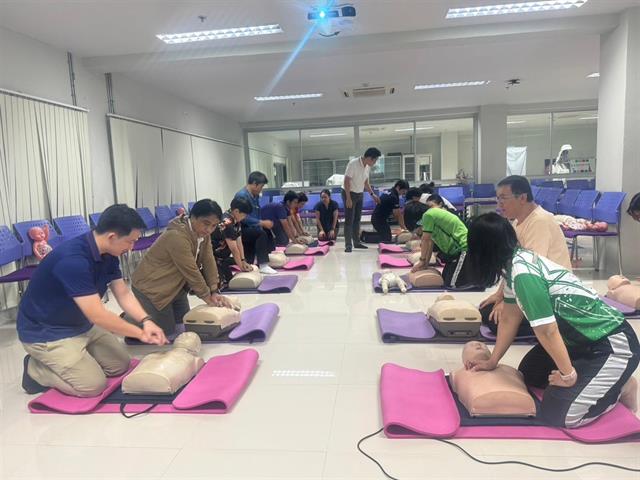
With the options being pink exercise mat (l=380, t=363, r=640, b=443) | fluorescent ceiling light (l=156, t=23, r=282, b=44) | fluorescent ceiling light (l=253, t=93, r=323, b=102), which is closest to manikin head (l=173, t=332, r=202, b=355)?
pink exercise mat (l=380, t=363, r=640, b=443)

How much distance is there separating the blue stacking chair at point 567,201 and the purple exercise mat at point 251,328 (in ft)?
15.1

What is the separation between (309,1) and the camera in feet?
13.4

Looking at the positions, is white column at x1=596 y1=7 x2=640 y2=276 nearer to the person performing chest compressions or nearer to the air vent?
the person performing chest compressions

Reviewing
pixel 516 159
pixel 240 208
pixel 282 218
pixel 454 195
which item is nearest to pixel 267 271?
pixel 240 208

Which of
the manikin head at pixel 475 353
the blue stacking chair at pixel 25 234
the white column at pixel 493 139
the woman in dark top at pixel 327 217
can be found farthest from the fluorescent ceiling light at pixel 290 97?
the manikin head at pixel 475 353

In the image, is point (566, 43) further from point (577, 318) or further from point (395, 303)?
point (577, 318)

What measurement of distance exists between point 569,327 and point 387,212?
5.42 metres

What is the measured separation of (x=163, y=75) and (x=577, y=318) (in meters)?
6.33

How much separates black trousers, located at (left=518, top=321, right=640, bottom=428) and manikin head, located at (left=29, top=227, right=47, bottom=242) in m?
4.40

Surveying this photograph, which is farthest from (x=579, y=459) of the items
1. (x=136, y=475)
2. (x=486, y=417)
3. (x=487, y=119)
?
(x=487, y=119)

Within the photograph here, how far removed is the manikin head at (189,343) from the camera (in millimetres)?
2676

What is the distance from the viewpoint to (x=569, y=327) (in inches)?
70.5

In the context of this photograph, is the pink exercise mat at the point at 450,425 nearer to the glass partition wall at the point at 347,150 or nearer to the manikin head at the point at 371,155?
the manikin head at the point at 371,155

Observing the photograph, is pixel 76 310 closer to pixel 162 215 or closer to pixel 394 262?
pixel 394 262
